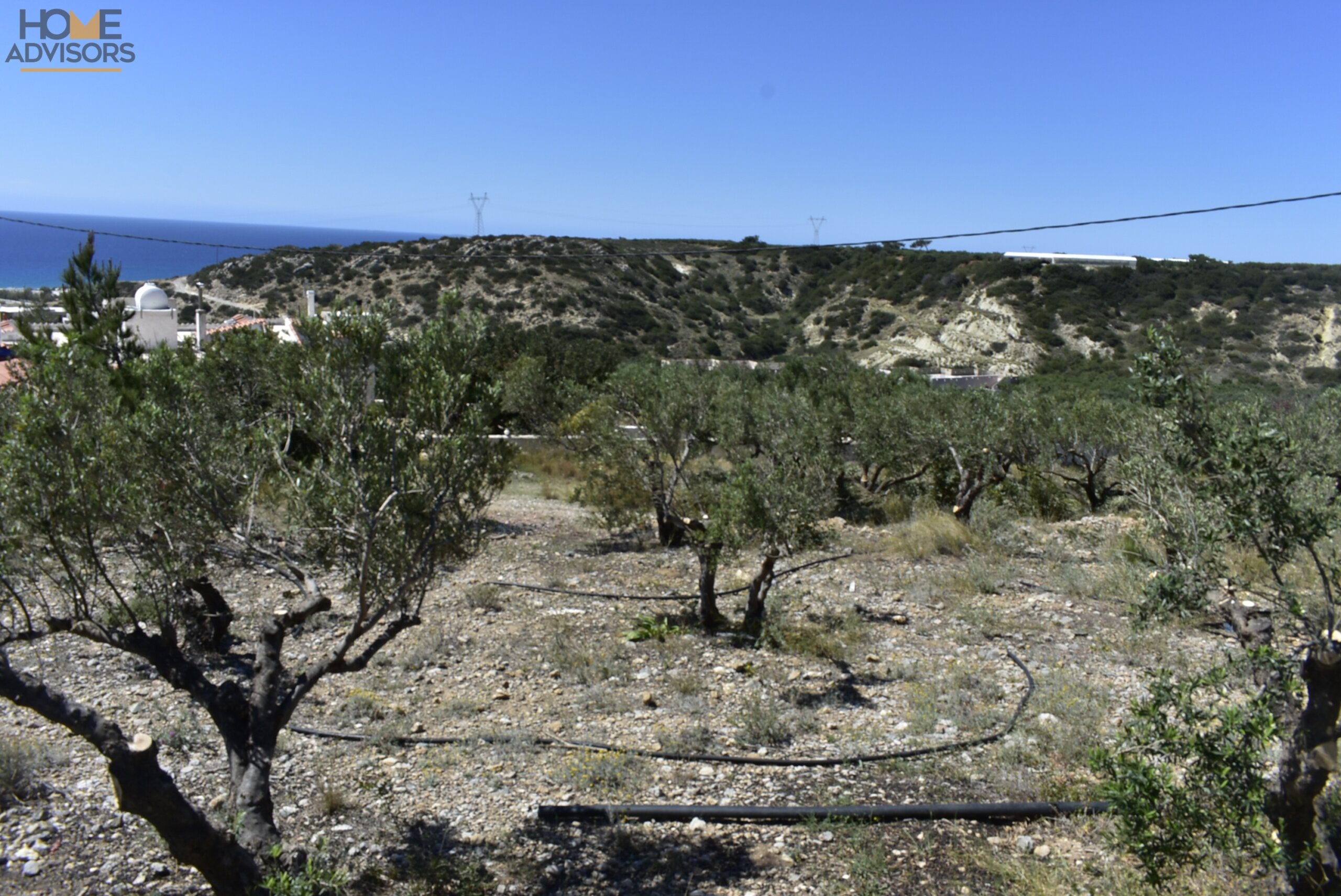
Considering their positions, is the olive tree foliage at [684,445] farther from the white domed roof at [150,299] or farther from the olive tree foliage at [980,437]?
the white domed roof at [150,299]

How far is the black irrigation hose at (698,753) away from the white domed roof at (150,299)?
25.4m

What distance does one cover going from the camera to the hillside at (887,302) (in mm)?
47625

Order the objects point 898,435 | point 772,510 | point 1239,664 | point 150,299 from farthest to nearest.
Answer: point 150,299, point 898,435, point 772,510, point 1239,664

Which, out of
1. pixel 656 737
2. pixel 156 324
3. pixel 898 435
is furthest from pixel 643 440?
pixel 156 324

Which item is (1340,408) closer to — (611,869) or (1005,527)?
(1005,527)

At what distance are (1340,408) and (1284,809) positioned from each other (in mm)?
15926

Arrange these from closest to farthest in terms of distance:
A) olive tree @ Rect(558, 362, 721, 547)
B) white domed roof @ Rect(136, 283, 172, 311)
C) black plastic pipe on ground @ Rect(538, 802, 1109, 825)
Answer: black plastic pipe on ground @ Rect(538, 802, 1109, 825), olive tree @ Rect(558, 362, 721, 547), white domed roof @ Rect(136, 283, 172, 311)

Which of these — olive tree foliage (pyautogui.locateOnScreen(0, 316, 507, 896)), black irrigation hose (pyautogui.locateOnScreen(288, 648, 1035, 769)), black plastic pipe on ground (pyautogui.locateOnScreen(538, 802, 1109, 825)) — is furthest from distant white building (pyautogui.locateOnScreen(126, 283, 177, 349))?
black plastic pipe on ground (pyautogui.locateOnScreen(538, 802, 1109, 825))

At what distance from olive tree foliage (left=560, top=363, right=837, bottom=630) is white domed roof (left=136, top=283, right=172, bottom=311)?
1915 centimetres

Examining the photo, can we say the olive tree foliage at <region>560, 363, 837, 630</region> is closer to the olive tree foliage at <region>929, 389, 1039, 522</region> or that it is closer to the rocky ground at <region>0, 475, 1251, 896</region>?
the rocky ground at <region>0, 475, 1251, 896</region>

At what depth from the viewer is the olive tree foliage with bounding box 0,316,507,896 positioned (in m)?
5.15

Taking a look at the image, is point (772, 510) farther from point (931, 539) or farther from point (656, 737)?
point (931, 539)

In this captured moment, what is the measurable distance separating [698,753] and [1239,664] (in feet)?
14.0

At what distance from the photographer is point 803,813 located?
6.62m
